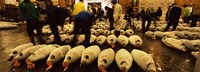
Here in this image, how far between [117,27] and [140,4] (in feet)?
40.7

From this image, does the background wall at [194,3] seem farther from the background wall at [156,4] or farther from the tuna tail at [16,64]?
the tuna tail at [16,64]

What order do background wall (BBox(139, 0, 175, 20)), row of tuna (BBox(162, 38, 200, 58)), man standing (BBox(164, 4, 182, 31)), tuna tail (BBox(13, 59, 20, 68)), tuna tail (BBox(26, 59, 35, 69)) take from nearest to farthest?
tuna tail (BBox(26, 59, 35, 69)) → tuna tail (BBox(13, 59, 20, 68)) → row of tuna (BBox(162, 38, 200, 58)) → man standing (BBox(164, 4, 182, 31)) → background wall (BBox(139, 0, 175, 20))

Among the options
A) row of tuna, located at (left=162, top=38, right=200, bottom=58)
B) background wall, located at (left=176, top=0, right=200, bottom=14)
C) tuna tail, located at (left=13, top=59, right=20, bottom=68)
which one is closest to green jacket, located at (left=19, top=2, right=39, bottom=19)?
tuna tail, located at (left=13, top=59, right=20, bottom=68)

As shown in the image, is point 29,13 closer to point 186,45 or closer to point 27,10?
point 27,10

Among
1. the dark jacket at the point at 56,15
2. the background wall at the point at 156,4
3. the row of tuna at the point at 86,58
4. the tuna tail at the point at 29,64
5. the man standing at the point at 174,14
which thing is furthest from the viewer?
the background wall at the point at 156,4

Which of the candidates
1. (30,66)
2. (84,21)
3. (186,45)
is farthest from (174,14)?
(30,66)

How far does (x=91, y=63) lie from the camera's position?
3.46 metres

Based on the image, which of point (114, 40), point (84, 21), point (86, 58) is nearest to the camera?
point (86, 58)

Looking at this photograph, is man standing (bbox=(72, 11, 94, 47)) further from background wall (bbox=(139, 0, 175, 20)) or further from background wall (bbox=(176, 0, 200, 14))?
background wall (bbox=(176, 0, 200, 14))

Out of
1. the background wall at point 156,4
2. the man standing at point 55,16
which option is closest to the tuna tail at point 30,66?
the man standing at point 55,16

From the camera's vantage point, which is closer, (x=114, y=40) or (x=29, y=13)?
(x=29, y=13)

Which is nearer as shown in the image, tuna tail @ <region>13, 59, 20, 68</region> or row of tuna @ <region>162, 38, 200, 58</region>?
tuna tail @ <region>13, 59, 20, 68</region>

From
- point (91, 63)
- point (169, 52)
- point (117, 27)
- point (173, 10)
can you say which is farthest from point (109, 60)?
point (173, 10)

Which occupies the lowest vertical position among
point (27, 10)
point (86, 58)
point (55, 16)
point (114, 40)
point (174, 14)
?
point (114, 40)
